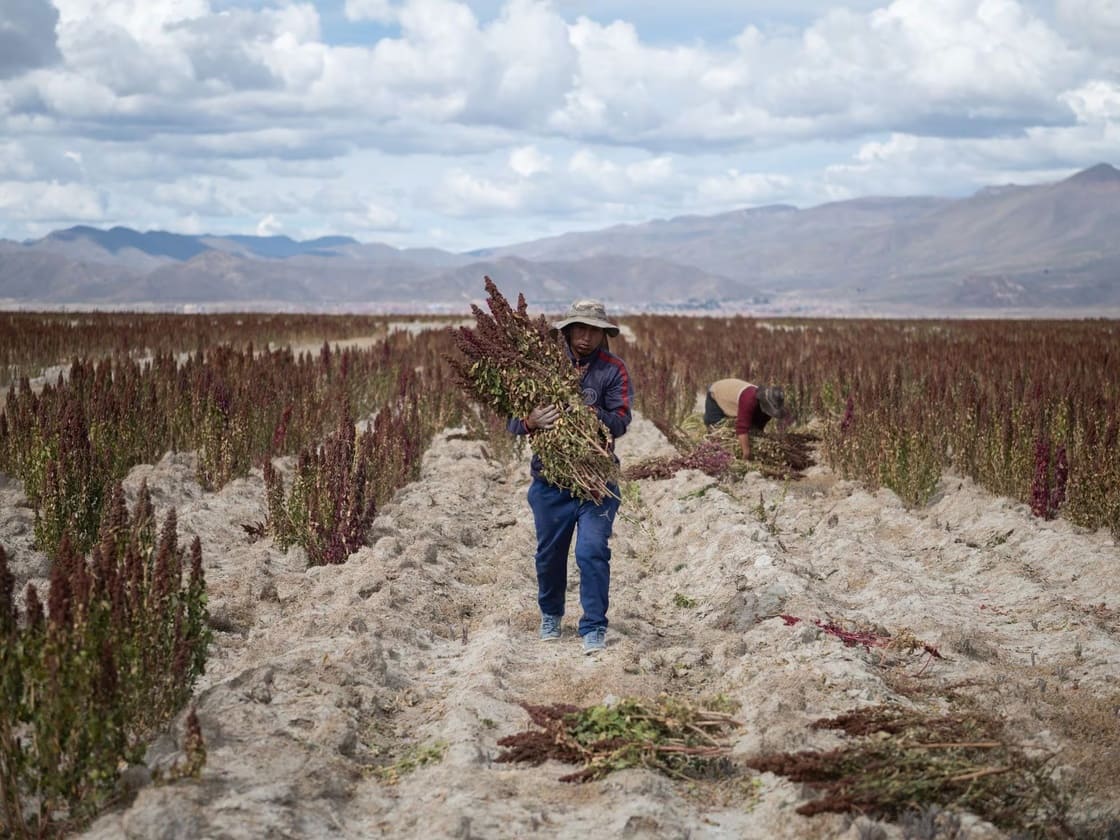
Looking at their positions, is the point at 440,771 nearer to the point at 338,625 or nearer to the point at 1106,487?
the point at 338,625

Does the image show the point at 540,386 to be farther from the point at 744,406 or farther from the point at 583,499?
the point at 744,406

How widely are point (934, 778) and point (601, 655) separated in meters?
1.72

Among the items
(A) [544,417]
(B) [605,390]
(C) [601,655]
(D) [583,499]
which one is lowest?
(C) [601,655]

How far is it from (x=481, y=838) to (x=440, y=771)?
0.47 metres

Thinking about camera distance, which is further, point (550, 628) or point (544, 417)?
point (550, 628)

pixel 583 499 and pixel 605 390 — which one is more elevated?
pixel 605 390

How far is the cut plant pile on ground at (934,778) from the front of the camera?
3.13 m

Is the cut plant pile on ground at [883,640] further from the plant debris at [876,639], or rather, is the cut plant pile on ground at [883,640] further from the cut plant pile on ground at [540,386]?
the cut plant pile on ground at [540,386]

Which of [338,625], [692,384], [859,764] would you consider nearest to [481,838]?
[859,764]

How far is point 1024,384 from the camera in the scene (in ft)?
38.8

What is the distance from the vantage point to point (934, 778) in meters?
3.21

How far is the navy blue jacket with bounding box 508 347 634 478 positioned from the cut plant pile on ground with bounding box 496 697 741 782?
1.49 metres

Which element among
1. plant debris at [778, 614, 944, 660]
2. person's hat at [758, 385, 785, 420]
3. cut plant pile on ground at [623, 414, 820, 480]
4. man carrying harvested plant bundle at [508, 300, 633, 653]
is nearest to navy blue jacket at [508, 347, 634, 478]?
man carrying harvested plant bundle at [508, 300, 633, 653]

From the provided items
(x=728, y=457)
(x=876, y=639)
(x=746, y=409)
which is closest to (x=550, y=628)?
(x=876, y=639)
